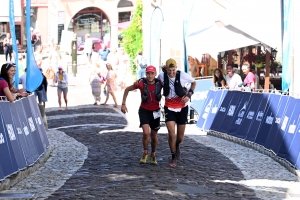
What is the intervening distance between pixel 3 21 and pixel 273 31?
31.7m

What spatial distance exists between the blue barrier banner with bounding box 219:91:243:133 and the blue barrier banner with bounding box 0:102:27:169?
24.3 feet

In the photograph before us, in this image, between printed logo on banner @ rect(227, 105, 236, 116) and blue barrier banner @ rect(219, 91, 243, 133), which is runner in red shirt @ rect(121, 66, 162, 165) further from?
printed logo on banner @ rect(227, 105, 236, 116)

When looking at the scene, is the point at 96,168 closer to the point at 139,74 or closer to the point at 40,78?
the point at 40,78

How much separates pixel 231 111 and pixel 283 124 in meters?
4.58

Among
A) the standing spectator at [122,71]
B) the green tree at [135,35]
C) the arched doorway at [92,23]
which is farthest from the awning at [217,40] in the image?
the arched doorway at [92,23]

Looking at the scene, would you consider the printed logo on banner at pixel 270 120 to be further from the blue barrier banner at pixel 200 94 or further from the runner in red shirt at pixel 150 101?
the blue barrier banner at pixel 200 94

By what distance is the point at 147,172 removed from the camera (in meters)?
13.0

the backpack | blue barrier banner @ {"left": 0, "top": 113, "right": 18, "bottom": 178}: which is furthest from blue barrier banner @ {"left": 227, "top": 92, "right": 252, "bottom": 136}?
the backpack

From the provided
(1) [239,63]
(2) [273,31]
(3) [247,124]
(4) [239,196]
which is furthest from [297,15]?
(4) [239,196]

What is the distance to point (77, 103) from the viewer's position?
32.9 metres

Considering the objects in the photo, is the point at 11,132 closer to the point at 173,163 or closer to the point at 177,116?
the point at 173,163

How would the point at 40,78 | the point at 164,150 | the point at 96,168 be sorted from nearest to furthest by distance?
the point at 96,168 → the point at 164,150 → the point at 40,78

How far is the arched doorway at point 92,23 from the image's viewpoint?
72312 mm

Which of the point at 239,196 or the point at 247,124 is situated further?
the point at 247,124
